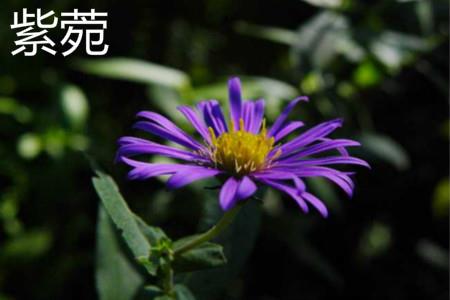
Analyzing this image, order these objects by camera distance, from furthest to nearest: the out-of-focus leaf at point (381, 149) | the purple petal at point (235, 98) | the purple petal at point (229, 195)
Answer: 1. the out-of-focus leaf at point (381, 149)
2. the purple petal at point (235, 98)
3. the purple petal at point (229, 195)

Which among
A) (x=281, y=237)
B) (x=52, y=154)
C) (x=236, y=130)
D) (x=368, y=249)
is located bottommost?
(x=368, y=249)

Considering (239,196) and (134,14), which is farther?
(134,14)

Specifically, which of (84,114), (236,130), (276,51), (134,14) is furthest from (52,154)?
(236,130)

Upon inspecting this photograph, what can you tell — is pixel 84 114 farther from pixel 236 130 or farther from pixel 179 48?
pixel 236 130

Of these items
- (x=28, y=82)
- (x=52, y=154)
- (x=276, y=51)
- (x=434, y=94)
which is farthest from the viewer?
(x=434, y=94)

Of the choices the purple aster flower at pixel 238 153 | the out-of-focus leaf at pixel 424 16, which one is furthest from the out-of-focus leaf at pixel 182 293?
the out-of-focus leaf at pixel 424 16

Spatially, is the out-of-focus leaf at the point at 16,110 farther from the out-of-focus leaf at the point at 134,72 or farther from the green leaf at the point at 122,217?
the green leaf at the point at 122,217

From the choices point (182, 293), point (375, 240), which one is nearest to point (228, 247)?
point (182, 293)
